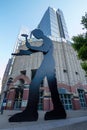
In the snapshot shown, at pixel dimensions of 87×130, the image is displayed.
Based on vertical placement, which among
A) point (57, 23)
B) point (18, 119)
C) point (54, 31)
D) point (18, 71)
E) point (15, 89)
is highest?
point (57, 23)

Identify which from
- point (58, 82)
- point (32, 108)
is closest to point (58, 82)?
point (58, 82)

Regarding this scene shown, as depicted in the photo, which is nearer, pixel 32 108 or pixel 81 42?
pixel 32 108

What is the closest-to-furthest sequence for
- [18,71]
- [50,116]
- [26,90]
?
[50,116]
[26,90]
[18,71]

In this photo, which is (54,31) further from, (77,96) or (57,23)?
(77,96)

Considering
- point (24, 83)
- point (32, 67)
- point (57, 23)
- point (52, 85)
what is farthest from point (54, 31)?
point (52, 85)

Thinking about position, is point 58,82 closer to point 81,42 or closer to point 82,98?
point 82,98

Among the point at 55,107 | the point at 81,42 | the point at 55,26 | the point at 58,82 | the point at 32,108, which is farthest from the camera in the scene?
the point at 55,26

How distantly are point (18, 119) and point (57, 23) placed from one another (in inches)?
2094

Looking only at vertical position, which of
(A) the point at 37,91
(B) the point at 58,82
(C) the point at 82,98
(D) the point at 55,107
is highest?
(B) the point at 58,82

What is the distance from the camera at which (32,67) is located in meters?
26.6

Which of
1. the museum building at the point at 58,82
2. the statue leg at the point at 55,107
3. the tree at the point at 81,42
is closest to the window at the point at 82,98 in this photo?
the museum building at the point at 58,82

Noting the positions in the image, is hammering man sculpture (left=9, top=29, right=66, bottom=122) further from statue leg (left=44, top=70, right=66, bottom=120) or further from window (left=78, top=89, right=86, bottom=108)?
window (left=78, top=89, right=86, bottom=108)

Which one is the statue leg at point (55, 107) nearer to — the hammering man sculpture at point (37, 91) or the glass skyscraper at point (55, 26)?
the hammering man sculpture at point (37, 91)

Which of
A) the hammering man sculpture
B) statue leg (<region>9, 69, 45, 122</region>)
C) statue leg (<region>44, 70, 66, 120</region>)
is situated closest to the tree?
the hammering man sculpture
